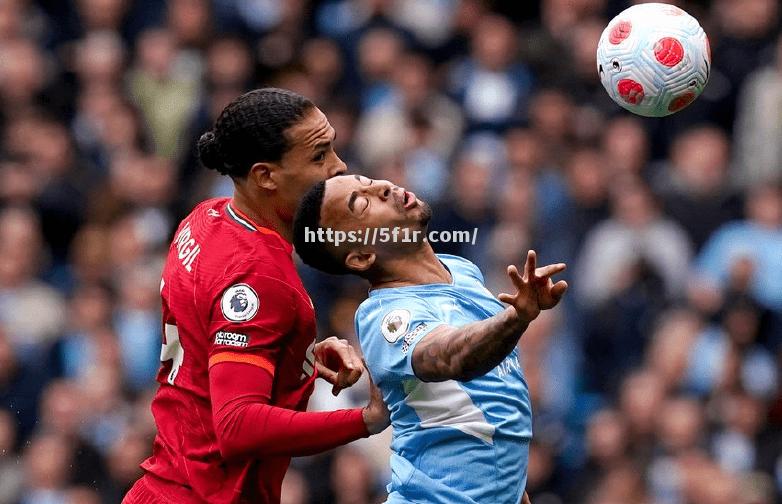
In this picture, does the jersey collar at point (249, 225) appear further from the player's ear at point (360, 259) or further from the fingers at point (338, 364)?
the fingers at point (338, 364)

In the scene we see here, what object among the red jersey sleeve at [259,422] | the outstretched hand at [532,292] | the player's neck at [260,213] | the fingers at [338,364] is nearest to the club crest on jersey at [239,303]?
the red jersey sleeve at [259,422]

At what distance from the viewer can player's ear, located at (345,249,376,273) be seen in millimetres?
6004

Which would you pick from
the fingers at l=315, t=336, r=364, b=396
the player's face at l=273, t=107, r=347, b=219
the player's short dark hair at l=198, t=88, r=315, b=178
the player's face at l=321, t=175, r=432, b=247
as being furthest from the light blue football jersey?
the player's short dark hair at l=198, t=88, r=315, b=178

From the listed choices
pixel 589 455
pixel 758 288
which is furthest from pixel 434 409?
pixel 758 288

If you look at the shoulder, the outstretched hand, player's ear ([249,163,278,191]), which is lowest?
the shoulder

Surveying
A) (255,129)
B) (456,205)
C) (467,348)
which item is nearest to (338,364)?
(255,129)

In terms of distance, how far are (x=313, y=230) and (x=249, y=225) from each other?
310mm

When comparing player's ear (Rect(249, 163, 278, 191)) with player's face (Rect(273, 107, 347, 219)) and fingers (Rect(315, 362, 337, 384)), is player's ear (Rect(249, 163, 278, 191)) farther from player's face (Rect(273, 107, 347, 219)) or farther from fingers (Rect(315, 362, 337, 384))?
fingers (Rect(315, 362, 337, 384))

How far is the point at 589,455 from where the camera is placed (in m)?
10.9

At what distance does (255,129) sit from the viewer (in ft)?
20.4

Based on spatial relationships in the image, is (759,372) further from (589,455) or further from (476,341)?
(476,341)

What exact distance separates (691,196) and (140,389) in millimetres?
4606

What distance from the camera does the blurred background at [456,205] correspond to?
10914 mm

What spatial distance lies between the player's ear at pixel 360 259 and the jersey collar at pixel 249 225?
0.34 metres
